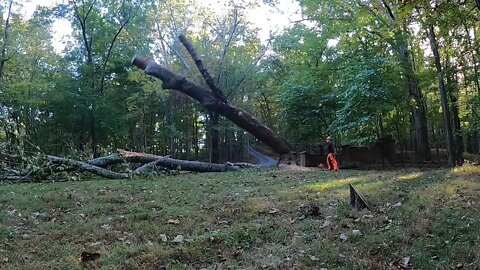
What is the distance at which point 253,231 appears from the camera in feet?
15.9

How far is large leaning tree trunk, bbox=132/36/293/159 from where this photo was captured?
48.0ft

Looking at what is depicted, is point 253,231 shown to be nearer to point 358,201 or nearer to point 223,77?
point 358,201

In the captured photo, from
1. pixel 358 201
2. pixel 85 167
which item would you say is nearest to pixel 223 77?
pixel 85 167

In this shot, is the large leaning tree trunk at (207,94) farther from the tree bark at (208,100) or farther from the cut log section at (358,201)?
the cut log section at (358,201)

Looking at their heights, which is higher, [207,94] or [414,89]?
[414,89]

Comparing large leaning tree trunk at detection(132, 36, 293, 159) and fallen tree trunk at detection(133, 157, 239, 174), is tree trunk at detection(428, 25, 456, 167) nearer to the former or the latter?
large leaning tree trunk at detection(132, 36, 293, 159)

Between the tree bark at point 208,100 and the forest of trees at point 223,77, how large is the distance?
2688mm

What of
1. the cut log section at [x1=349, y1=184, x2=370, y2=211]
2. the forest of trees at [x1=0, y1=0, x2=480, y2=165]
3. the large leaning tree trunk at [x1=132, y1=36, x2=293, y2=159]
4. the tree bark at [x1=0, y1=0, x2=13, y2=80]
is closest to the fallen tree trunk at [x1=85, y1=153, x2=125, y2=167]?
the forest of trees at [x1=0, y1=0, x2=480, y2=165]

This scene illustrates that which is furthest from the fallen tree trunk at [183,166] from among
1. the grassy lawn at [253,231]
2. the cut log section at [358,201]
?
the cut log section at [358,201]

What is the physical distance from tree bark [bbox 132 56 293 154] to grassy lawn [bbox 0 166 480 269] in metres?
7.85

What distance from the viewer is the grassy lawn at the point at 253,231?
391cm

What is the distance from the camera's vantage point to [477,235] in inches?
163

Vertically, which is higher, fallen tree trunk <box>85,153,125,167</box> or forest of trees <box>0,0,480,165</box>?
forest of trees <box>0,0,480,165</box>

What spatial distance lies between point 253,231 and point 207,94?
430 inches
